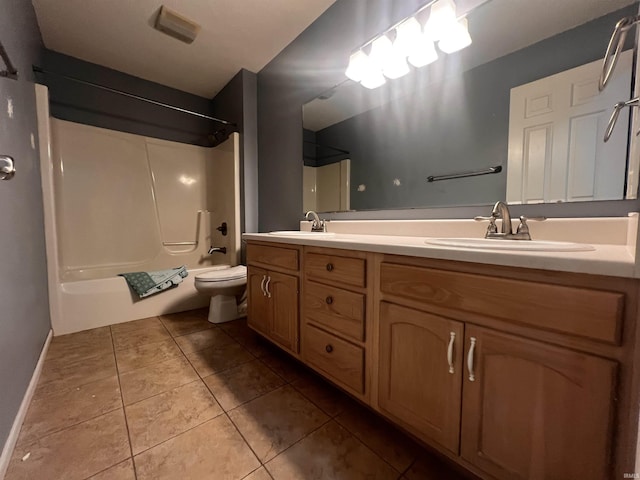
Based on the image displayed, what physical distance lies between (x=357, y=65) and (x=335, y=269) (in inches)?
52.5

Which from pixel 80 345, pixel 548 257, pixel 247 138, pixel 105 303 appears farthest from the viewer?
pixel 247 138

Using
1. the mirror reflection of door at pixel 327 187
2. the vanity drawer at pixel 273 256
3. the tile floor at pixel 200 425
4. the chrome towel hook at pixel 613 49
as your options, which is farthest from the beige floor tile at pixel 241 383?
the chrome towel hook at pixel 613 49

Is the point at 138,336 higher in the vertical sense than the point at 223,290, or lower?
lower

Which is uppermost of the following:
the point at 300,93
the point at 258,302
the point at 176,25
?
the point at 176,25

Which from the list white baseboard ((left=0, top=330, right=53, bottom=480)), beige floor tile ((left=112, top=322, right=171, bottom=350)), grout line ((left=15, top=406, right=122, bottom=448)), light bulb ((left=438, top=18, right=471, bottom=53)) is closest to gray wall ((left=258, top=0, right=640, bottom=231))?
light bulb ((left=438, top=18, right=471, bottom=53))

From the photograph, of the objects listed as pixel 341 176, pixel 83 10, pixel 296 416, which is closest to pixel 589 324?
pixel 296 416

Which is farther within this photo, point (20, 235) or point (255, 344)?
point (255, 344)

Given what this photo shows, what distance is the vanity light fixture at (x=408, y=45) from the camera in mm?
1236

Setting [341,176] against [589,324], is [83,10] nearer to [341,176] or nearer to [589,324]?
[341,176]

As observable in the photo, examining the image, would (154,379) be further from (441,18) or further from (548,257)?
(441,18)

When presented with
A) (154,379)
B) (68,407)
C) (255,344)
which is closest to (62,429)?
(68,407)

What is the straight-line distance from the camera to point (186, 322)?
213 centimetres

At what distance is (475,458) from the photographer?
721mm

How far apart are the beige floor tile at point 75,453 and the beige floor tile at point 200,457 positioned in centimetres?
12
